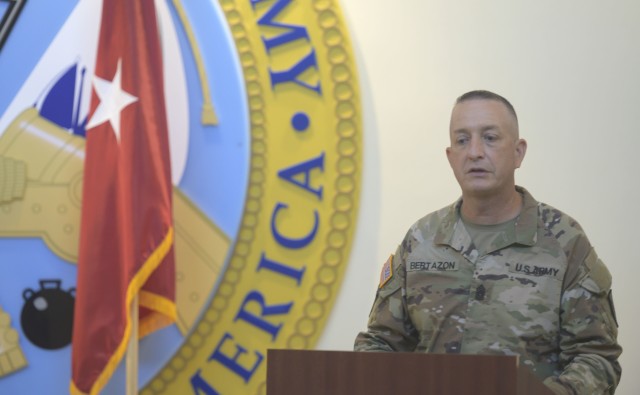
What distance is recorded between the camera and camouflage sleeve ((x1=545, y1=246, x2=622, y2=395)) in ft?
6.81

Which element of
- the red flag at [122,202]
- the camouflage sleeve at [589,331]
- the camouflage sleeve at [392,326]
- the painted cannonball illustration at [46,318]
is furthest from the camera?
the painted cannonball illustration at [46,318]

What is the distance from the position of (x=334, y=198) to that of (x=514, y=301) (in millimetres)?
1147

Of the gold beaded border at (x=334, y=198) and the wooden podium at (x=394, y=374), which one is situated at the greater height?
the gold beaded border at (x=334, y=198)

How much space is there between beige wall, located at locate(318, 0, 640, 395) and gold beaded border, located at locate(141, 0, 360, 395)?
53 millimetres

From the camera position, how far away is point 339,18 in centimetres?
329

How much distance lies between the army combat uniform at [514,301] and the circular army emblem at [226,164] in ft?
2.80

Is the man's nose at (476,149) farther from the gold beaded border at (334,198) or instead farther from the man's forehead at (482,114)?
the gold beaded border at (334,198)

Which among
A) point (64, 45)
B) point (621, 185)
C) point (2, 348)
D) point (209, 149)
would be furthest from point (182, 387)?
point (621, 185)

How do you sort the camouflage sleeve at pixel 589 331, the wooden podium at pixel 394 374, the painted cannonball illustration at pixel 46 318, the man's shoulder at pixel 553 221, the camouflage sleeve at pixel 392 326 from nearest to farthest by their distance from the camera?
the wooden podium at pixel 394 374
the camouflage sleeve at pixel 589 331
the man's shoulder at pixel 553 221
the camouflage sleeve at pixel 392 326
the painted cannonball illustration at pixel 46 318

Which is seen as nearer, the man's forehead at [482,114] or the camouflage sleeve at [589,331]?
the camouflage sleeve at [589,331]

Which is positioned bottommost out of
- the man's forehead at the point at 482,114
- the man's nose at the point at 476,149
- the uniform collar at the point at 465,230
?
the uniform collar at the point at 465,230

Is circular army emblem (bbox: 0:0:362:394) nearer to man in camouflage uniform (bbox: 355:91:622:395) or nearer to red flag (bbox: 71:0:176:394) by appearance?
red flag (bbox: 71:0:176:394)

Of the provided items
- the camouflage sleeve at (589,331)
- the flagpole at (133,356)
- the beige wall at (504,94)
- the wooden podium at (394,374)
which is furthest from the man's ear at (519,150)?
the flagpole at (133,356)

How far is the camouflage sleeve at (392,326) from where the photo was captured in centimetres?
240
